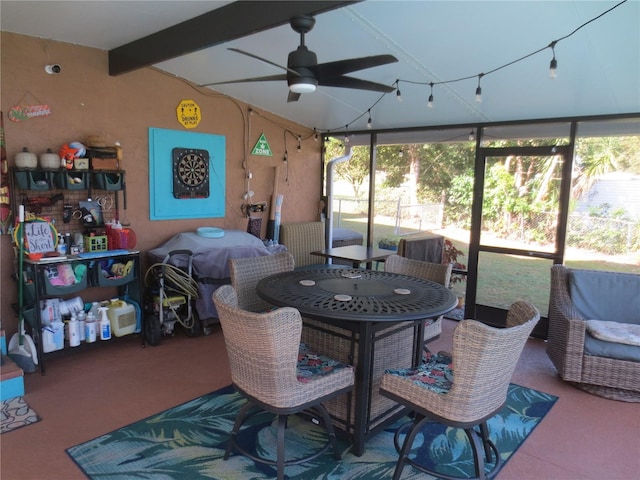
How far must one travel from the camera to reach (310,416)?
9.13 ft

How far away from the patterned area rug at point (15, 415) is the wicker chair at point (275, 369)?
4.86ft

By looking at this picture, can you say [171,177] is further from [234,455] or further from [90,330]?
[234,455]

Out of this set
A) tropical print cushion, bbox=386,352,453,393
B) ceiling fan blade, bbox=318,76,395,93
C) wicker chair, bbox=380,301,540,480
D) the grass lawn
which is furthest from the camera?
the grass lawn

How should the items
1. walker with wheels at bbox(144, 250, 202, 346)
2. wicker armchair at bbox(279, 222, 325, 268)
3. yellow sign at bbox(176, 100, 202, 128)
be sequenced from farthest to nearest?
wicker armchair at bbox(279, 222, 325, 268) → yellow sign at bbox(176, 100, 202, 128) → walker with wheels at bbox(144, 250, 202, 346)

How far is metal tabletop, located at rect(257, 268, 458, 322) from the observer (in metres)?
2.33

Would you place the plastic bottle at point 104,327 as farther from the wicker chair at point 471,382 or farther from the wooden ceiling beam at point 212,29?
the wicker chair at point 471,382

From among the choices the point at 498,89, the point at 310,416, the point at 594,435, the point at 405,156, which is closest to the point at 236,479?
the point at 310,416

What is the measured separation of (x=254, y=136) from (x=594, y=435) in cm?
449

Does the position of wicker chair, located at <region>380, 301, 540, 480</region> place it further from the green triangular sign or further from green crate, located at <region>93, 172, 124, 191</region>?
the green triangular sign

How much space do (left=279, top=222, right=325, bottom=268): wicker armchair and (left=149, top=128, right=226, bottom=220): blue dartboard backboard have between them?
910mm

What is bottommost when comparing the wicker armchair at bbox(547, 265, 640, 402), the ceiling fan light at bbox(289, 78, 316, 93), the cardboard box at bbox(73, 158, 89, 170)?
the wicker armchair at bbox(547, 265, 640, 402)

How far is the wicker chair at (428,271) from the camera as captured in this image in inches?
133

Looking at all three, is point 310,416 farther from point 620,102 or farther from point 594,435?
point 620,102

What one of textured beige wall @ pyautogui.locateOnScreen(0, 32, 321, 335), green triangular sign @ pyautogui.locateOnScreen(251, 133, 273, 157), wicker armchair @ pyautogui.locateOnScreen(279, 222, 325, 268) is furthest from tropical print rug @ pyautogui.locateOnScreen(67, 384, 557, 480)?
green triangular sign @ pyautogui.locateOnScreen(251, 133, 273, 157)
